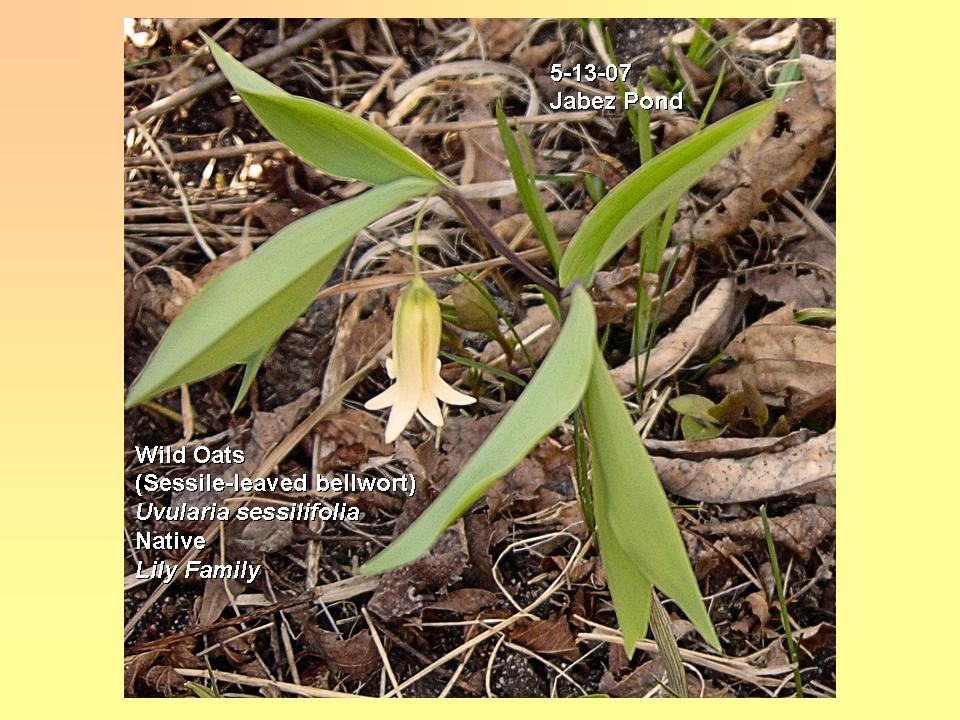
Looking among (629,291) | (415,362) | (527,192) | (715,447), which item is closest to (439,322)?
(415,362)

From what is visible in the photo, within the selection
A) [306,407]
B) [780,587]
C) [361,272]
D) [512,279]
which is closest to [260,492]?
[306,407]

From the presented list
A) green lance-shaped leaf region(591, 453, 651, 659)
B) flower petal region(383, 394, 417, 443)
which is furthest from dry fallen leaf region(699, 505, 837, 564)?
flower petal region(383, 394, 417, 443)

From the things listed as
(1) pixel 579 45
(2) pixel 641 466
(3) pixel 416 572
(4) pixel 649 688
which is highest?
(1) pixel 579 45

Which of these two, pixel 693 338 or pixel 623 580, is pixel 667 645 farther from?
pixel 693 338

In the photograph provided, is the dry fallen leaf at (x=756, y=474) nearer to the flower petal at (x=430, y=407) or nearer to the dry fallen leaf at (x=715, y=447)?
the dry fallen leaf at (x=715, y=447)

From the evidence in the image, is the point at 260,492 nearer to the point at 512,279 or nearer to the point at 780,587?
the point at 512,279
